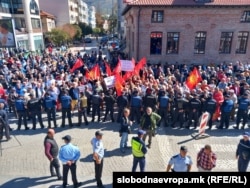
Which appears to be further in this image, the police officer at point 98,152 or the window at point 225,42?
the window at point 225,42

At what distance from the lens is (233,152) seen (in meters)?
8.21

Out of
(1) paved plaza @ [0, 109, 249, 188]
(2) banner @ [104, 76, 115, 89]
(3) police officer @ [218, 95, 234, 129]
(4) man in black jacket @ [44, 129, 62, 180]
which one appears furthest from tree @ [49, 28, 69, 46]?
(4) man in black jacket @ [44, 129, 62, 180]

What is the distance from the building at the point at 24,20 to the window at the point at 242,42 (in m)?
29.4

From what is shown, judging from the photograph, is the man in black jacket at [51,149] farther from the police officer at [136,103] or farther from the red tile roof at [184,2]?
the red tile roof at [184,2]

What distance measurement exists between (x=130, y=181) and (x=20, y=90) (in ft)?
27.0

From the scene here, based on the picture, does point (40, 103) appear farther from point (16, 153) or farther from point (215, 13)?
point (215, 13)

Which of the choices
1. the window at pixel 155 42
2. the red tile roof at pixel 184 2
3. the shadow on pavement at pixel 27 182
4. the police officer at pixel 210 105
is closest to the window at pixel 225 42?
the red tile roof at pixel 184 2

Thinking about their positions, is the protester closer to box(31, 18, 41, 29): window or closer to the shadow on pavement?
the shadow on pavement

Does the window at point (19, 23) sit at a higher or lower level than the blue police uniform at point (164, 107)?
higher

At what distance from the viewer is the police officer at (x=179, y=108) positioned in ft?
31.9

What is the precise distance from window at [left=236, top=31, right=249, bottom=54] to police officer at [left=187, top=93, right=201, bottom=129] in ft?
49.2

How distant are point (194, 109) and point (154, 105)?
1.68 meters

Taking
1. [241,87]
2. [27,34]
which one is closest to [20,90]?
[241,87]

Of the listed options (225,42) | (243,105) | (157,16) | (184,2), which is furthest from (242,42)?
(243,105)
